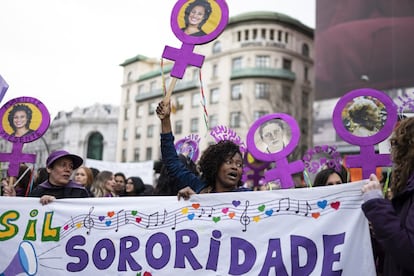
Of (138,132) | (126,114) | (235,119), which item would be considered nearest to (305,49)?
(235,119)

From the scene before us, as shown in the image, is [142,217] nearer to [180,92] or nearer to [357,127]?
[357,127]

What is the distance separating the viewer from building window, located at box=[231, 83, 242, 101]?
110 feet

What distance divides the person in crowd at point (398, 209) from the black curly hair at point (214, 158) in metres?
1.07

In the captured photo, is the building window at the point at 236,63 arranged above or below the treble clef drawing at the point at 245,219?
above

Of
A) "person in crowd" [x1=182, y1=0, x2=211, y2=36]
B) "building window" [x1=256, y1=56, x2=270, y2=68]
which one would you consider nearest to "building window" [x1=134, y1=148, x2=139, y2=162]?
"building window" [x1=256, y1=56, x2=270, y2=68]

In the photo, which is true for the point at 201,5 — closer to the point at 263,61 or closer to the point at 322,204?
the point at 322,204

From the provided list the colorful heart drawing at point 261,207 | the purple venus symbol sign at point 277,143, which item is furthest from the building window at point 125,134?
the colorful heart drawing at point 261,207

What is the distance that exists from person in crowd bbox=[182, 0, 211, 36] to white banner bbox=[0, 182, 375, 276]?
1.26 metres

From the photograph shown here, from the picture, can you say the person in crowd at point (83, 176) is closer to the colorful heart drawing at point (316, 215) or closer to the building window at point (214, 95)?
the colorful heart drawing at point (316, 215)

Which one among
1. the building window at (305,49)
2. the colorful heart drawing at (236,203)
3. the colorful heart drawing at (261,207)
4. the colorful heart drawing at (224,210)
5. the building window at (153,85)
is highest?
the building window at (305,49)

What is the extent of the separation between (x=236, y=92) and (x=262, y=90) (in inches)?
79.3

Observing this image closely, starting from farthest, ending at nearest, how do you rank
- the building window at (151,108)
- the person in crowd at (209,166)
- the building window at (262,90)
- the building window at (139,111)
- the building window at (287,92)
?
the building window at (139,111), the building window at (151,108), the building window at (262,90), the building window at (287,92), the person in crowd at (209,166)

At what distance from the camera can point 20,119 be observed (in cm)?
403

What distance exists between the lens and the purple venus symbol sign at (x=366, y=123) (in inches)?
118
